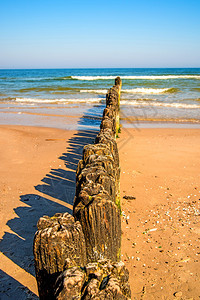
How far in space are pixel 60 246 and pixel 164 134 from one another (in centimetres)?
886

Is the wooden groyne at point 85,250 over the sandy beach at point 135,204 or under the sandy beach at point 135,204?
over

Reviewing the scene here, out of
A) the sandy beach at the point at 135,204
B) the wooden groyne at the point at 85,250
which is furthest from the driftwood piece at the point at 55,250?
the sandy beach at the point at 135,204

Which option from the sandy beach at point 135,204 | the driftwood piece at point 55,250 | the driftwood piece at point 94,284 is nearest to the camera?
the driftwood piece at point 94,284

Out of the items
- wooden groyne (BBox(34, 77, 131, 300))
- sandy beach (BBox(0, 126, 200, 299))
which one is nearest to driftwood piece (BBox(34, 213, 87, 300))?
wooden groyne (BBox(34, 77, 131, 300))

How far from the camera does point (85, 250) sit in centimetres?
235

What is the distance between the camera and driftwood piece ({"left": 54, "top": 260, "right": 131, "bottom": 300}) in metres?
1.61

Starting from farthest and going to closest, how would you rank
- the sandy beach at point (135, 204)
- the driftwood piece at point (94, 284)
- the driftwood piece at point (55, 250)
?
the sandy beach at point (135, 204), the driftwood piece at point (55, 250), the driftwood piece at point (94, 284)

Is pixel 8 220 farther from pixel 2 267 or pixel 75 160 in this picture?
pixel 75 160

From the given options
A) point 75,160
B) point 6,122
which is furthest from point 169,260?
point 6,122

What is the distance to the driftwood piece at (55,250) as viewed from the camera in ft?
6.84

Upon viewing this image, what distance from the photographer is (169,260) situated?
145 inches

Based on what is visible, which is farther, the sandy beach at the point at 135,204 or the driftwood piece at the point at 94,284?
the sandy beach at the point at 135,204

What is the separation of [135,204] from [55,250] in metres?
3.26

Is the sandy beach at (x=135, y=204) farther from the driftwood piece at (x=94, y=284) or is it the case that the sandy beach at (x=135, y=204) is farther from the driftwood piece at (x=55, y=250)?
the driftwood piece at (x=94, y=284)
